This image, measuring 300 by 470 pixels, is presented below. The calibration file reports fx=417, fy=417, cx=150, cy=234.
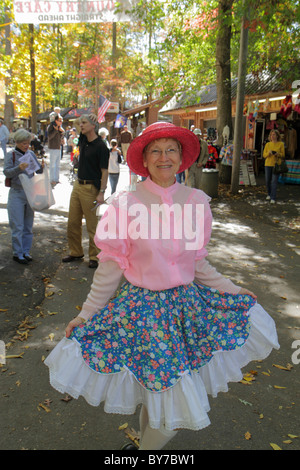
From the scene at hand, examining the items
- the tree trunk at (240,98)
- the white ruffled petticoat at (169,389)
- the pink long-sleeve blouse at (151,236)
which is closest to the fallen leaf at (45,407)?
the white ruffled petticoat at (169,389)

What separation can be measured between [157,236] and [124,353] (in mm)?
634

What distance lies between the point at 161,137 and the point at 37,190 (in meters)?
4.24

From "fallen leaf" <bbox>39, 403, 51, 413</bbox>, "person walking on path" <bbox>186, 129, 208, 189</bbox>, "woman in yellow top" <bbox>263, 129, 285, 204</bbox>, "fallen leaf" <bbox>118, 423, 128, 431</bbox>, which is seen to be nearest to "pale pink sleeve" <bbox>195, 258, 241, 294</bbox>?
"fallen leaf" <bbox>118, 423, 128, 431</bbox>

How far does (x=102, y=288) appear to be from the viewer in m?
2.27

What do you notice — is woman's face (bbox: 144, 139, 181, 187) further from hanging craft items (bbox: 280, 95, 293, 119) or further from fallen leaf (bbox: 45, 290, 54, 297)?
hanging craft items (bbox: 280, 95, 293, 119)

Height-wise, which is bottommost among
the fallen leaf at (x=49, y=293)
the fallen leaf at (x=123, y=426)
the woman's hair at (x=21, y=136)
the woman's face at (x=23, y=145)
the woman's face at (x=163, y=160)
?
the fallen leaf at (x=123, y=426)

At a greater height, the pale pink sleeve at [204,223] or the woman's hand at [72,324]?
the pale pink sleeve at [204,223]

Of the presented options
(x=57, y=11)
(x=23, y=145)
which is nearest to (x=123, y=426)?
(x=23, y=145)

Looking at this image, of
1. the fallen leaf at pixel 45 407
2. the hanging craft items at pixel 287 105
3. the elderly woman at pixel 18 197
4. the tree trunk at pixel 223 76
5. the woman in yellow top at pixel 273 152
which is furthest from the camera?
the tree trunk at pixel 223 76

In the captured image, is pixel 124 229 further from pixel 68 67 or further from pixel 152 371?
pixel 68 67

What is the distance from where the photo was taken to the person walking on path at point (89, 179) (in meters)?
6.18

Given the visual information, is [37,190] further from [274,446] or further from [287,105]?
[287,105]

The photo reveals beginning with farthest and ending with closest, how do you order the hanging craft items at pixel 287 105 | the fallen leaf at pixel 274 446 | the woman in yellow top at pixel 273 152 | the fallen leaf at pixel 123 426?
1. the hanging craft items at pixel 287 105
2. the woman in yellow top at pixel 273 152
3. the fallen leaf at pixel 123 426
4. the fallen leaf at pixel 274 446

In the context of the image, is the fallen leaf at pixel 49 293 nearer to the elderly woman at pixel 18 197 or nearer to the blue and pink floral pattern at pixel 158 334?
the elderly woman at pixel 18 197
